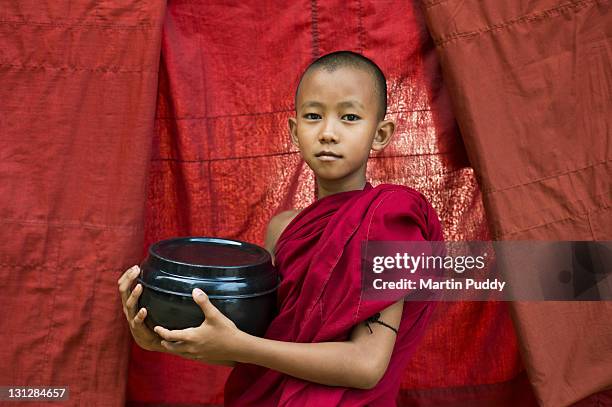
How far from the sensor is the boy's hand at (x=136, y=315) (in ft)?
5.07

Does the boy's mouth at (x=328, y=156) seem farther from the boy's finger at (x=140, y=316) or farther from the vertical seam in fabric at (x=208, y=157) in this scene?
the vertical seam in fabric at (x=208, y=157)

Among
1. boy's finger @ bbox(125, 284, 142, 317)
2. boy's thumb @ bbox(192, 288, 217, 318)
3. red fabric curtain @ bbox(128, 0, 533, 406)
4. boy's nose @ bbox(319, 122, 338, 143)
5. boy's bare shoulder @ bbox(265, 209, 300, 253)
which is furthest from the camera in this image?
red fabric curtain @ bbox(128, 0, 533, 406)

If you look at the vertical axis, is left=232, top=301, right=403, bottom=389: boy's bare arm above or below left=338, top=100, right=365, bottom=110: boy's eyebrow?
below

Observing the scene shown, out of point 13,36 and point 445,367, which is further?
point 445,367

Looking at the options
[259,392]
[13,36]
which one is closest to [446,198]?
[259,392]

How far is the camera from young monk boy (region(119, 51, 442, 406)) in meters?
1.51

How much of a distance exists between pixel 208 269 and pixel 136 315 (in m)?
0.21

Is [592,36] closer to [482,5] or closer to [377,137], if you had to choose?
[482,5]

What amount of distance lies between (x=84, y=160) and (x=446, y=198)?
1.12 meters

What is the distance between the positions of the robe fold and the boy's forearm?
0.04 meters

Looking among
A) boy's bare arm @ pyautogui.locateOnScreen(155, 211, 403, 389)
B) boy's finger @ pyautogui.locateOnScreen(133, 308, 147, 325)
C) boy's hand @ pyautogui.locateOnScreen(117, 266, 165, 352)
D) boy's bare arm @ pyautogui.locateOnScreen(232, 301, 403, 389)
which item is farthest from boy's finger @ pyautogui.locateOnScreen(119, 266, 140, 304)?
boy's bare arm @ pyautogui.locateOnScreen(232, 301, 403, 389)

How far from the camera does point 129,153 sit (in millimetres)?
2129

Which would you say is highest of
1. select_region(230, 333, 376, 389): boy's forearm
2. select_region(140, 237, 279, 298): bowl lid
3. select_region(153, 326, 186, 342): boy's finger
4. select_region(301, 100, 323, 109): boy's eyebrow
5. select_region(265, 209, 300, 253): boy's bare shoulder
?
select_region(301, 100, 323, 109): boy's eyebrow

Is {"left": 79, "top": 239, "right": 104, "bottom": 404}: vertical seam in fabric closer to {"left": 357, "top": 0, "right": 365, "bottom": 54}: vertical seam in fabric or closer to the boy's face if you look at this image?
the boy's face
